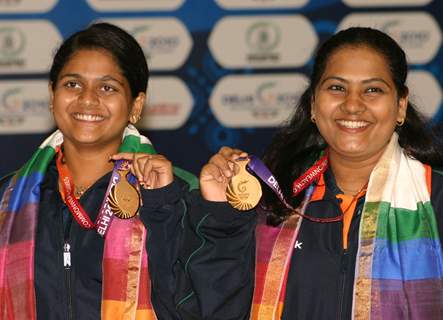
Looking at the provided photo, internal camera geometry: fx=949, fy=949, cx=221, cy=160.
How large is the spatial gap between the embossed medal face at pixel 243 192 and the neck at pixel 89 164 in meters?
0.58

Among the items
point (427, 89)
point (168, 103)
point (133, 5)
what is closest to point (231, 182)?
point (168, 103)

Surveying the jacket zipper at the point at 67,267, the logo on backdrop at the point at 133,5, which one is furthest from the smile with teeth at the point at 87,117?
the logo on backdrop at the point at 133,5

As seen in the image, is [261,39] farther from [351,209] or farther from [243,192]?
[243,192]

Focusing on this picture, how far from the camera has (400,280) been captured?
3.11m

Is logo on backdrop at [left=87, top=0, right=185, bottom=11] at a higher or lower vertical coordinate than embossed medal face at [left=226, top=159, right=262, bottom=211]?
higher

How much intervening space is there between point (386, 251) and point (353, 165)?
0.35m

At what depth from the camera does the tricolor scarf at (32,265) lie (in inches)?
126

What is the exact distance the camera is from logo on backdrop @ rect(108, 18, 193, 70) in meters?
5.79

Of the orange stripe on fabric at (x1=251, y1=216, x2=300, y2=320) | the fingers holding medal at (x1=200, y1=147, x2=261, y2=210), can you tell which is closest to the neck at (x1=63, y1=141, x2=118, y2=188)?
the fingers holding medal at (x1=200, y1=147, x2=261, y2=210)

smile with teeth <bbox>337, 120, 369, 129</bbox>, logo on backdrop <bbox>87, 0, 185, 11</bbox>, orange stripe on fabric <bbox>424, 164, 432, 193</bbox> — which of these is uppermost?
logo on backdrop <bbox>87, 0, 185, 11</bbox>

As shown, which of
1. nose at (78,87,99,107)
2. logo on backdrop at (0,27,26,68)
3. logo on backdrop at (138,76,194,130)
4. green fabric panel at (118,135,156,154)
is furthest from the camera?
logo on backdrop at (138,76,194,130)

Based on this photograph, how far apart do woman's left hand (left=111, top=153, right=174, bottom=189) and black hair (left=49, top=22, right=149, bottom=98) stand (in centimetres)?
40

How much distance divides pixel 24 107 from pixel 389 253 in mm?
3206

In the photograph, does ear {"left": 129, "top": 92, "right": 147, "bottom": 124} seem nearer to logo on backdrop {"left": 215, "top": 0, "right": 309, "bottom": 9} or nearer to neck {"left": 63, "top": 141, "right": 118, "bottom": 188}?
neck {"left": 63, "top": 141, "right": 118, "bottom": 188}
